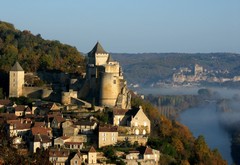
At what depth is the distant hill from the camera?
62.5 meters

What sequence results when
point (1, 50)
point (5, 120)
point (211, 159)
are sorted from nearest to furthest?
point (5, 120)
point (211, 159)
point (1, 50)

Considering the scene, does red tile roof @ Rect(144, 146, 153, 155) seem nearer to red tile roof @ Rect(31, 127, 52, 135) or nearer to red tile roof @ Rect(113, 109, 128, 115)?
red tile roof @ Rect(113, 109, 128, 115)

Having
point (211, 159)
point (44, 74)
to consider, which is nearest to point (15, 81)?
point (44, 74)

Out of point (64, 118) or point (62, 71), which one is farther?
point (62, 71)

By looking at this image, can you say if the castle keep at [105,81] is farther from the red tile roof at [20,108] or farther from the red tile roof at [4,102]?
the red tile roof at [4,102]

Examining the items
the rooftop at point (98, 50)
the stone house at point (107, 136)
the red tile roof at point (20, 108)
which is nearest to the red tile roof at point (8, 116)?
the red tile roof at point (20, 108)

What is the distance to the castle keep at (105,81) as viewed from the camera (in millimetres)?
50594

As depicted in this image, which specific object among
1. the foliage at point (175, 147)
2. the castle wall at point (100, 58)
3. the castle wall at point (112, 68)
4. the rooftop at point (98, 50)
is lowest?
the foliage at point (175, 147)

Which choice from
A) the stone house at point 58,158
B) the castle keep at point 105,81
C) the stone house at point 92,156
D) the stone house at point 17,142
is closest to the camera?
the stone house at point 58,158

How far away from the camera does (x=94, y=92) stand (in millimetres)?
51906

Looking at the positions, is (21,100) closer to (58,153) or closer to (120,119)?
(120,119)

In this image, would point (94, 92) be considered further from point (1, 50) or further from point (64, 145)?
point (1, 50)

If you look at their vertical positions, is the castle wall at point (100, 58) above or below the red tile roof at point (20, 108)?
above

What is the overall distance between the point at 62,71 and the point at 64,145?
18.8 m
